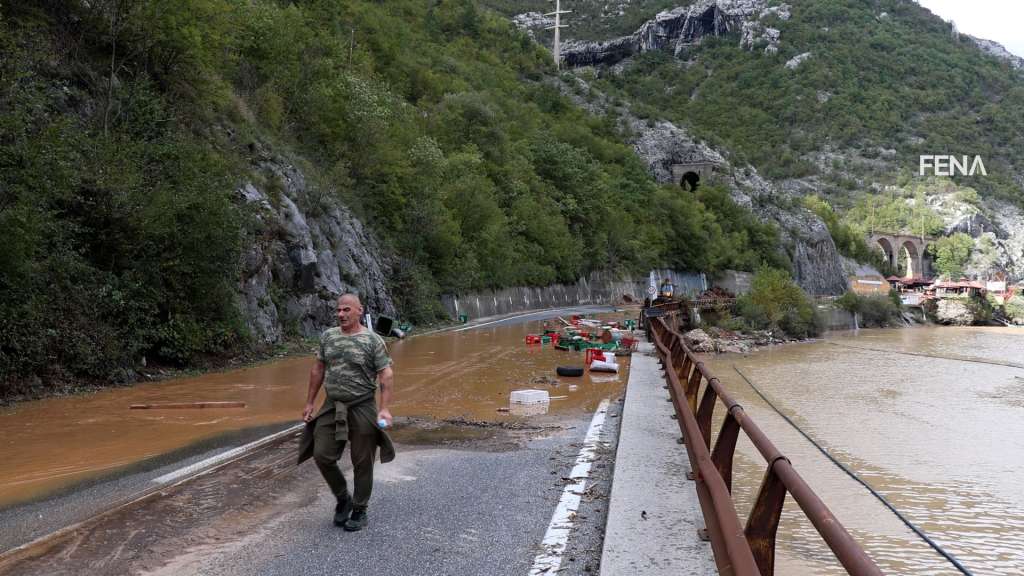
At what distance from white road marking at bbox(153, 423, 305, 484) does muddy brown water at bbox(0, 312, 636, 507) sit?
0.82m

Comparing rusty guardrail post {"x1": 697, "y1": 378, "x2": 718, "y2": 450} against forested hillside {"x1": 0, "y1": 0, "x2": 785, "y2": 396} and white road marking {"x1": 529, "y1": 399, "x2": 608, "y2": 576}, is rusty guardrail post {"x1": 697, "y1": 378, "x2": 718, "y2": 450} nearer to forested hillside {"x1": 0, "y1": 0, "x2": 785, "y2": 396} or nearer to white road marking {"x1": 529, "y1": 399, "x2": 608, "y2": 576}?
white road marking {"x1": 529, "y1": 399, "x2": 608, "y2": 576}

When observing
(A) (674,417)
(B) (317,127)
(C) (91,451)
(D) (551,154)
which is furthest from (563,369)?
(D) (551,154)

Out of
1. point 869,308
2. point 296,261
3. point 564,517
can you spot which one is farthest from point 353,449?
point 869,308

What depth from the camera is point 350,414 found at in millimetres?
5645

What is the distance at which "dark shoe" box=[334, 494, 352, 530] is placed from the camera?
562cm

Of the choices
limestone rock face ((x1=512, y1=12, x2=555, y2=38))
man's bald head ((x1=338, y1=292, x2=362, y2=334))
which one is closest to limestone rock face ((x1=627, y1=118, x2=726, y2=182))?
limestone rock face ((x1=512, y1=12, x2=555, y2=38))

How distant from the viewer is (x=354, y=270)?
2923cm

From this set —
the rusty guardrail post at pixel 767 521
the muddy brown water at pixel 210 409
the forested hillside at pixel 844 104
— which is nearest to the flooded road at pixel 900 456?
the rusty guardrail post at pixel 767 521

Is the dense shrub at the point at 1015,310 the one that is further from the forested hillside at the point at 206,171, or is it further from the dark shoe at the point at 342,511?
the dark shoe at the point at 342,511

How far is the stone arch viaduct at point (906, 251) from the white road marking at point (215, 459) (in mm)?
171102

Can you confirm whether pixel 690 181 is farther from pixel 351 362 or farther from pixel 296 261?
pixel 351 362

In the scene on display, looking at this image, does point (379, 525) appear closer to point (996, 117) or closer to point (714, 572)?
point (714, 572)

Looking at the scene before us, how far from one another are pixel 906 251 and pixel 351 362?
650 feet

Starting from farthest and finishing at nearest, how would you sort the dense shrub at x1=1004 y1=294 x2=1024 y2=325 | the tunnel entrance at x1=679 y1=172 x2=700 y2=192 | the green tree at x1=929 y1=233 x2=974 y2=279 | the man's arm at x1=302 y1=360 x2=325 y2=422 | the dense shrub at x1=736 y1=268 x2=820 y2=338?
the green tree at x1=929 y1=233 x2=974 y2=279
the tunnel entrance at x1=679 y1=172 x2=700 y2=192
the dense shrub at x1=1004 y1=294 x2=1024 y2=325
the dense shrub at x1=736 y1=268 x2=820 y2=338
the man's arm at x1=302 y1=360 x2=325 y2=422
